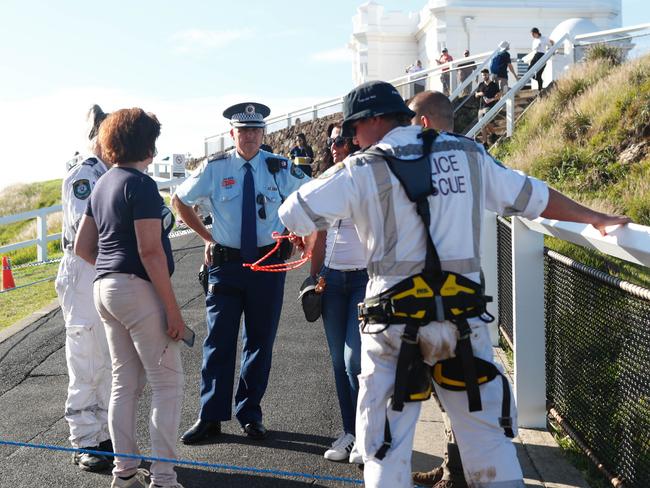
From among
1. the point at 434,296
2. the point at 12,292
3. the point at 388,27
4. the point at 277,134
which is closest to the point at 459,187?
the point at 434,296

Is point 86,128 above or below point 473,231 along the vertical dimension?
above

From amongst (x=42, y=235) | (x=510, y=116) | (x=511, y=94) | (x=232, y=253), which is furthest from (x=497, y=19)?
(x=232, y=253)

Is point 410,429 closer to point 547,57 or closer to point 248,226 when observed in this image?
point 248,226

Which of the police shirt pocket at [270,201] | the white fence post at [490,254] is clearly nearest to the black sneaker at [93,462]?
the police shirt pocket at [270,201]

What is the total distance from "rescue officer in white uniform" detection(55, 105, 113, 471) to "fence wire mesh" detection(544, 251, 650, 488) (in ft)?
9.14

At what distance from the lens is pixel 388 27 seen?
155ft

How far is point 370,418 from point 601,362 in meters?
1.65

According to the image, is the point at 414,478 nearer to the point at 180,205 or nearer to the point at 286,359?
the point at 180,205

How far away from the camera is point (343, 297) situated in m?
5.12

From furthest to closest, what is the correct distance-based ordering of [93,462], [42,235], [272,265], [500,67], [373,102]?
[500,67], [42,235], [272,265], [93,462], [373,102]

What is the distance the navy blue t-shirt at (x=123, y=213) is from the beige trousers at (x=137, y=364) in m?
0.07

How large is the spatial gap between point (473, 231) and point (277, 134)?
3249 centimetres

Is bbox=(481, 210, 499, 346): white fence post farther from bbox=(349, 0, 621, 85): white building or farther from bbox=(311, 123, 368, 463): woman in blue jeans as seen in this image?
bbox=(349, 0, 621, 85): white building

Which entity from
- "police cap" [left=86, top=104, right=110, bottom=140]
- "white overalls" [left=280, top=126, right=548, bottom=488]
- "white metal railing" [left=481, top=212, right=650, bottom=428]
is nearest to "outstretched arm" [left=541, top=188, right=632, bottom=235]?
"white overalls" [left=280, top=126, right=548, bottom=488]
